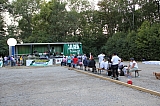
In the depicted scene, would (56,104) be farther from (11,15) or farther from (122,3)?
(11,15)

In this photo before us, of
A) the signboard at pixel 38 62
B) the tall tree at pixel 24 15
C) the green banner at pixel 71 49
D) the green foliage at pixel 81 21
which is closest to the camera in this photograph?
the signboard at pixel 38 62

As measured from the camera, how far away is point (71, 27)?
4025cm

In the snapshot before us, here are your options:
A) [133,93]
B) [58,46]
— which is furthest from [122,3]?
[133,93]

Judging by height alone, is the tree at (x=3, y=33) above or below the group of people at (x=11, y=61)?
above

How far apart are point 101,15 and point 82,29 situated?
4790 millimetres

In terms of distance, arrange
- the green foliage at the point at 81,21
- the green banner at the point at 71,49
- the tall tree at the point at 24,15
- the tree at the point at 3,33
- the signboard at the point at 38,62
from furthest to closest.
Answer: the tall tree at the point at 24,15 < the green foliage at the point at 81,21 < the tree at the point at 3,33 < the green banner at the point at 71,49 < the signboard at the point at 38,62

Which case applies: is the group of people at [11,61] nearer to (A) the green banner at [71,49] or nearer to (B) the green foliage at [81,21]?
(A) the green banner at [71,49]

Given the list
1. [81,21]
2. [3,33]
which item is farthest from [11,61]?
[81,21]

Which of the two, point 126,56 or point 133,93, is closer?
point 133,93

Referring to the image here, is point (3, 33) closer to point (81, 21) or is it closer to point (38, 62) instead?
point (81, 21)

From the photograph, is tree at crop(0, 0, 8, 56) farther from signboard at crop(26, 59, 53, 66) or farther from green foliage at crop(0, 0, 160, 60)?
signboard at crop(26, 59, 53, 66)

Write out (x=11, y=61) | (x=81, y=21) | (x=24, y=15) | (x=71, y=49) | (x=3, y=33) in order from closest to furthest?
(x=11, y=61), (x=71, y=49), (x=3, y=33), (x=81, y=21), (x=24, y=15)

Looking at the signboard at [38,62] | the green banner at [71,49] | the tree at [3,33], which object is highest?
the tree at [3,33]

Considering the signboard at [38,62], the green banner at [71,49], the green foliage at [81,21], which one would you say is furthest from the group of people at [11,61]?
the green foliage at [81,21]
